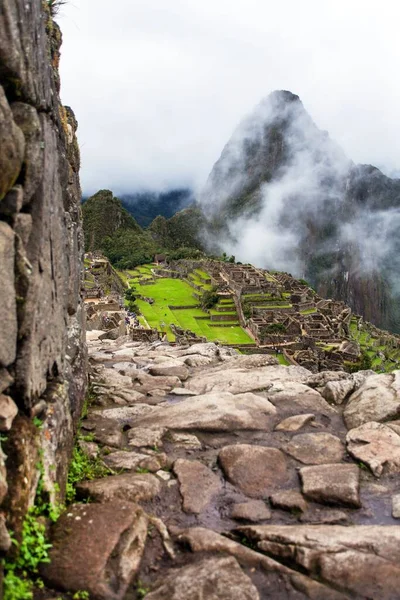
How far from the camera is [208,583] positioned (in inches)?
110

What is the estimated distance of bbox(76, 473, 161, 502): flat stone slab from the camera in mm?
3555

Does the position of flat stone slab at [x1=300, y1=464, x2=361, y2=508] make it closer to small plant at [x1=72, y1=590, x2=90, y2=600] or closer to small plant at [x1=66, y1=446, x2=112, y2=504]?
small plant at [x1=66, y1=446, x2=112, y2=504]

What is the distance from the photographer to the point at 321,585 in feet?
9.35

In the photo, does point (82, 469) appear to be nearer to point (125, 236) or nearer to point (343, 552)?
point (343, 552)

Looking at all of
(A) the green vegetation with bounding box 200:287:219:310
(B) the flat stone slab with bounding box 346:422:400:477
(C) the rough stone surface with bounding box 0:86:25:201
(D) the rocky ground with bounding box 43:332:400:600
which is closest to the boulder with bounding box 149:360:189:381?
(D) the rocky ground with bounding box 43:332:400:600

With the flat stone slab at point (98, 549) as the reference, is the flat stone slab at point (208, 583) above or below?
below

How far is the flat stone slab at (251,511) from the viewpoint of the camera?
3.54 m

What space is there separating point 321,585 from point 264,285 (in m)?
49.3

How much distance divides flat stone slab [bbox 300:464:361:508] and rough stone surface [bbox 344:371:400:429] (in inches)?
42.1

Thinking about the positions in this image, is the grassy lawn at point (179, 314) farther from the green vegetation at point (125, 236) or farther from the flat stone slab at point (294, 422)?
the flat stone slab at point (294, 422)

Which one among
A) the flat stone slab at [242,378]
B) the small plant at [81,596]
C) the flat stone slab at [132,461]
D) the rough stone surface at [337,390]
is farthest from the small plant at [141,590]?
the rough stone surface at [337,390]

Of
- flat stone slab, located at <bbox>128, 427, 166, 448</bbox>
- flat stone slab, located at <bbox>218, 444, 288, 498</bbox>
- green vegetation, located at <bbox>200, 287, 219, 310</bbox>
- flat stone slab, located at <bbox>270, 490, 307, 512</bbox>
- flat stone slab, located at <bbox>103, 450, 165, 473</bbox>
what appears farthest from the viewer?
green vegetation, located at <bbox>200, 287, 219, 310</bbox>

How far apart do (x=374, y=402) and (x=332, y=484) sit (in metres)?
1.75

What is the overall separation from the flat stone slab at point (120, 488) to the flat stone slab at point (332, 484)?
1.12 metres
